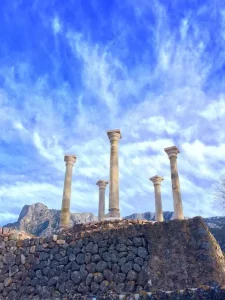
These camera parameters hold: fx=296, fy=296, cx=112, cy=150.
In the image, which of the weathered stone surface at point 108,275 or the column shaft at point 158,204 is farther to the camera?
the column shaft at point 158,204

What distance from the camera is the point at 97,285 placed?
10164 millimetres

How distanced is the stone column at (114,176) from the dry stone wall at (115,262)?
7.15 m

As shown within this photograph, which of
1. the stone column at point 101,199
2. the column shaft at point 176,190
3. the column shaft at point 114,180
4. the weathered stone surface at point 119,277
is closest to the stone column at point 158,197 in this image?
the column shaft at point 176,190

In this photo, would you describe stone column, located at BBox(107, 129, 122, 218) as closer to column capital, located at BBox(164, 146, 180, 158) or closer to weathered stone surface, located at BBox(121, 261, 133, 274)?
column capital, located at BBox(164, 146, 180, 158)

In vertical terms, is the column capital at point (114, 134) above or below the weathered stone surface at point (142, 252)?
above

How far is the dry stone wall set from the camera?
29.9 feet

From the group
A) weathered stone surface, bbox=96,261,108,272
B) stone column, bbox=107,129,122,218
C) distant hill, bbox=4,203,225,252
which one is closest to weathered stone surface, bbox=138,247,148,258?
weathered stone surface, bbox=96,261,108,272

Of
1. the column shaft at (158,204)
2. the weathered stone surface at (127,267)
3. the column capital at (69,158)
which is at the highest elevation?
the column capital at (69,158)

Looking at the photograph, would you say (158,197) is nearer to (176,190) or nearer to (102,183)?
(176,190)

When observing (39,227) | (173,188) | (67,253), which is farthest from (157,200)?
(39,227)

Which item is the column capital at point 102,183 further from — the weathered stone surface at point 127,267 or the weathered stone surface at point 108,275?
the weathered stone surface at point 127,267

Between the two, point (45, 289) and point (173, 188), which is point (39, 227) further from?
point (45, 289)

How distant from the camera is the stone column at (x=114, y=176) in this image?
19109 mm

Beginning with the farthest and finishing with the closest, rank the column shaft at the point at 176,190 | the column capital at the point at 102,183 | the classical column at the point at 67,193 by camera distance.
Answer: the column capital at the point at 102,183 < the classical column at the point at 67,193 < the column shaft at the point at 176,190
